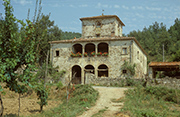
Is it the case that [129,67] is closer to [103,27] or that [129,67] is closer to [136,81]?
[136,81]

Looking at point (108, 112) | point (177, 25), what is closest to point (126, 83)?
point (108, 112)

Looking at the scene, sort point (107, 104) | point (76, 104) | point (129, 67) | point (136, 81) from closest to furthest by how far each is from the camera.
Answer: point (76, 104) < point (107, 104) < point (136, 81) < point (129, 67)

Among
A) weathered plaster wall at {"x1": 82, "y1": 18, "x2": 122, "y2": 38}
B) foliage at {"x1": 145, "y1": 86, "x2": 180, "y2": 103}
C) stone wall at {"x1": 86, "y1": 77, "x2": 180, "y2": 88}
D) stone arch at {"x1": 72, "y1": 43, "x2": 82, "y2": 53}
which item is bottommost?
foliage at {"x1": 145, "y1": 86, "x2": 180, "y2": 103}

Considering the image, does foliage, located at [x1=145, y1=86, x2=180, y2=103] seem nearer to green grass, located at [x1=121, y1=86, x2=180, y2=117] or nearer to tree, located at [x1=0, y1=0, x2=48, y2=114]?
green grass, located at [x1=121, y1=86, x2=180, y2=117]

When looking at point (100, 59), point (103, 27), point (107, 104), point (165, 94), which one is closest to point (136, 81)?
A: point (165, 94)

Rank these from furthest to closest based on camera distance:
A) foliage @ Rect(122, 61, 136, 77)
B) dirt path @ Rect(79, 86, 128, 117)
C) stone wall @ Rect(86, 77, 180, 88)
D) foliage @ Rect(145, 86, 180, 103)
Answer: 1. foliage @ Rect(122, 61, 136, 77)
2. stone wall @ Rect(86, 77, 180, 88)
3. foliage @ Rect(145, 86, 180, 103)
4. dirt path @ Rect(79, 86, 128, 117)

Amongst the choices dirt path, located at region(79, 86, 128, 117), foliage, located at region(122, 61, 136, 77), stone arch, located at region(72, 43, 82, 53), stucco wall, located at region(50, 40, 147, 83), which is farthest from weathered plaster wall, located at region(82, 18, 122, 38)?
dirt path, located at region(79, 86, 128, 117)

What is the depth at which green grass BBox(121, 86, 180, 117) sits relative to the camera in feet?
32.9

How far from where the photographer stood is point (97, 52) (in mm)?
25672

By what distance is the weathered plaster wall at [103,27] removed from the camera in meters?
28.6

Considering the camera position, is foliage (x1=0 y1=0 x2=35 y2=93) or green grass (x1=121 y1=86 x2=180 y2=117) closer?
foliage (x1=0 y1=0 x2=35 y2=93)

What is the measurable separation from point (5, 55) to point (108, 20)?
23.1m

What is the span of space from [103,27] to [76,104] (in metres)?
18.8

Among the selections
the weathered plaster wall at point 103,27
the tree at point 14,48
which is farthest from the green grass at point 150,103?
the weathered plaster wall at point 103,27
